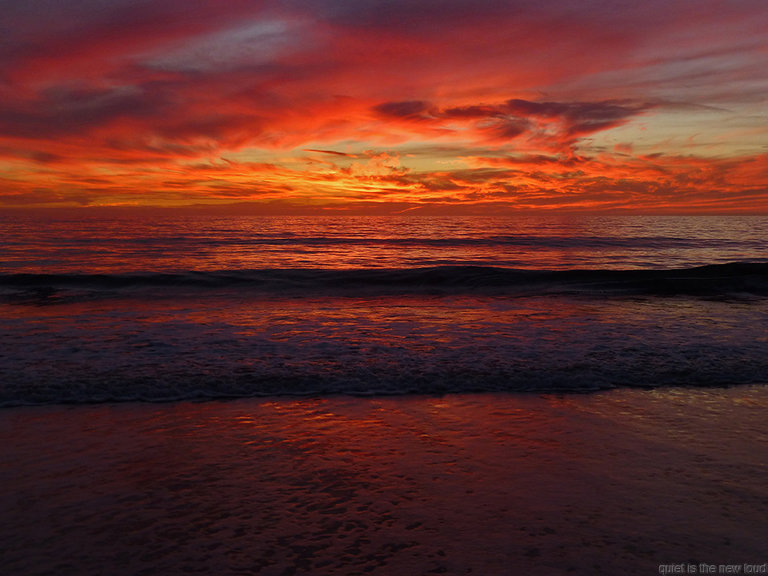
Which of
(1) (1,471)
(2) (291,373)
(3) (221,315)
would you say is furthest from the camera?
(3) (221,315)

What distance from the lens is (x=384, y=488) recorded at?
450cm

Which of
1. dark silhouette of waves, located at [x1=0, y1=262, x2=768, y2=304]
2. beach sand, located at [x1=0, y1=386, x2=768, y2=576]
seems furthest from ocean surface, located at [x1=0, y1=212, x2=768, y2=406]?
beach sand, located at [x1=0, y1=386, x2=768, y2=576]

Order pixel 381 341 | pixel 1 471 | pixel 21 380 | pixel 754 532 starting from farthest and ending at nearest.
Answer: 1. pixel 381 341
2. pixel 21 380
3. pixel 1 471
4. pixel 754 532

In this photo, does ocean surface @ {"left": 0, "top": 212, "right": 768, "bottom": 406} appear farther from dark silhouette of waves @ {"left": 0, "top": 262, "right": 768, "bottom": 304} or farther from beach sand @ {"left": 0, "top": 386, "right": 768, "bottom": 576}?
beach sand @ {"left": 0, "top": 386, "right": 768, "bottom": 576}

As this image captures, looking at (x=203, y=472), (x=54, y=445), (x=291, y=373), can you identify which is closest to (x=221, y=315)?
(x=291, y=373)

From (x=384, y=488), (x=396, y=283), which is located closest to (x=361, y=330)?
(x=384, y=488)

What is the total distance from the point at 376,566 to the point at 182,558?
137 cm

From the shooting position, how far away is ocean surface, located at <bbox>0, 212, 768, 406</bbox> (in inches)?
308

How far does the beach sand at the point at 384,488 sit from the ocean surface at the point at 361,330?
3.75ft

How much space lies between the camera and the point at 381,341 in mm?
10633

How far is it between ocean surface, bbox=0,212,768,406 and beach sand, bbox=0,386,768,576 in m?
1.14

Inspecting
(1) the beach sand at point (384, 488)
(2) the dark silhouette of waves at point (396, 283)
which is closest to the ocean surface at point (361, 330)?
(2) the dark silhouette of waves at point (396, 283)

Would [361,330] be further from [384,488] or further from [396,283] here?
[396,283]

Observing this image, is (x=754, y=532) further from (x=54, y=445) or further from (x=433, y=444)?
(x=54, y=445)
